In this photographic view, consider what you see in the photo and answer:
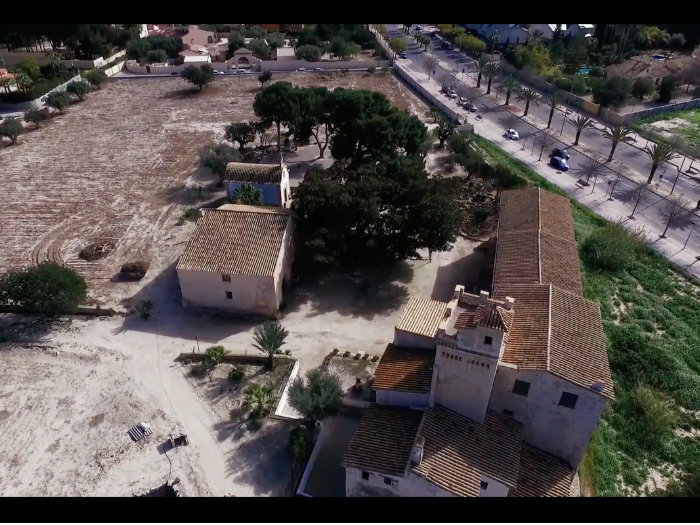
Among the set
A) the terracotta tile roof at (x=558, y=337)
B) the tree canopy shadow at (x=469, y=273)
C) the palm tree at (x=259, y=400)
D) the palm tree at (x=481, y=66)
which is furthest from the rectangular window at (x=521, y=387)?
the palm tree at (x=481, y=66)

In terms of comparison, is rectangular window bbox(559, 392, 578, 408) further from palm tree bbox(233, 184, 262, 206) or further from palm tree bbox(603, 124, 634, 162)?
palm tree bbox(603, 124, 634, 162)

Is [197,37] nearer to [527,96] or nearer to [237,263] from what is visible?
[527,96]

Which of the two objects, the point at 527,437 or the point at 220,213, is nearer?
the point at 527,437

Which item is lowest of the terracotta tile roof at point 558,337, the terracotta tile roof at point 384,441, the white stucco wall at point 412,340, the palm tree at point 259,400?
the palm tree at point 259,400

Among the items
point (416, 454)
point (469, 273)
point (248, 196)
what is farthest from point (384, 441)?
point (248, 196)

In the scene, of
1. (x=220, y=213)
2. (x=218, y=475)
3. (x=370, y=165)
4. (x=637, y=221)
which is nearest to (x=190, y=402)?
(x=218, y=475)

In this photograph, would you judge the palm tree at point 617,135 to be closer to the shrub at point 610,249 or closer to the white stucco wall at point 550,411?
the shrub at point 610,249

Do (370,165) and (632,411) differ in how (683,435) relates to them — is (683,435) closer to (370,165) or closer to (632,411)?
(632,411)
